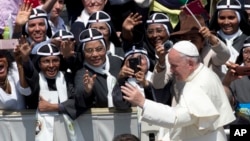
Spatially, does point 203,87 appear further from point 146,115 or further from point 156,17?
point 156,17

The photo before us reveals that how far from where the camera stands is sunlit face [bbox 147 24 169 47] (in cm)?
1357

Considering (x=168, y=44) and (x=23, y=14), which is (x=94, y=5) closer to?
(x=23, y=14)

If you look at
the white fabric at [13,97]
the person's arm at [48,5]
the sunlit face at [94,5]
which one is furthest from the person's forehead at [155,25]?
the white fabric at [13,97]

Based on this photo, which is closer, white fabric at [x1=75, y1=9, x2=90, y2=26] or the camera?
the camera

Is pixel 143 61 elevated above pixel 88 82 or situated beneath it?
elevated above

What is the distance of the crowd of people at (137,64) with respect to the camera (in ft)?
38.3

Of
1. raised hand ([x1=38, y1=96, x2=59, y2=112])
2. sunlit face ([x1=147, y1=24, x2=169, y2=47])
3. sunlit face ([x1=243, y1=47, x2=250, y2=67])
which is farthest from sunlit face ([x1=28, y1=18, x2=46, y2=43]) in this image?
sunlit face ([x1=243, y1=47, x2=250, y2=67])

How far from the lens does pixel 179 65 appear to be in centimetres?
1160

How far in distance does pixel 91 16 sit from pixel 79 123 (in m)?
1.46

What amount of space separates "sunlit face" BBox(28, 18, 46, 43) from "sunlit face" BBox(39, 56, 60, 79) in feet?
2.01

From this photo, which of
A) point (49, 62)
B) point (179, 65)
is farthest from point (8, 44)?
point (179, 65)

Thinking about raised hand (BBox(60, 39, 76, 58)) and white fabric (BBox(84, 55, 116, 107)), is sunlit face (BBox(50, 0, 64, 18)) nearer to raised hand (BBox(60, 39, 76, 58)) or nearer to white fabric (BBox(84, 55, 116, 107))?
raised hand (BBox(60, 39, 76, 58))

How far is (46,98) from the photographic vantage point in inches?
506

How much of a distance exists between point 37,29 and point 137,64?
4.57ft
